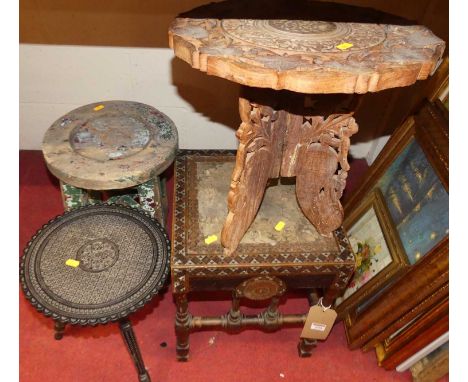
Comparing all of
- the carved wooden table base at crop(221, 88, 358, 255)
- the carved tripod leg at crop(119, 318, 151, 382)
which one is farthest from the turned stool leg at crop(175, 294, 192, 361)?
the carved wooden table base at crop(221, 88, 358, 255)

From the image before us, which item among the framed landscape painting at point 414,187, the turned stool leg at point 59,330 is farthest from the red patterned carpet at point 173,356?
the framed landscape painting at point 414,187

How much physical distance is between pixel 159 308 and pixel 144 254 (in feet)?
2.35

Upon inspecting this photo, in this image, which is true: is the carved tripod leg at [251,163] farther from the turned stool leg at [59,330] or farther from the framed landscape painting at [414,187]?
the turned stool leg at [59,330]

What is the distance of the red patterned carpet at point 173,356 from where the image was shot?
184 centimetres

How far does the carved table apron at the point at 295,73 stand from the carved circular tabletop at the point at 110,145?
1.69 feet

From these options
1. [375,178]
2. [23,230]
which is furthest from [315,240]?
[23,230]

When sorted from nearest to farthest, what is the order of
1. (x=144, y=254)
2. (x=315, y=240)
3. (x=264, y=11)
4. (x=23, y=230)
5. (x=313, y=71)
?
(x=313, y=71)
(x=264, y=11)
(x=144, y=254)
(x=315, y=240)
(x=23, y=230)

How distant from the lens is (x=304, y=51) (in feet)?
3.51

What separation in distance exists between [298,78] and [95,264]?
0.93 metres

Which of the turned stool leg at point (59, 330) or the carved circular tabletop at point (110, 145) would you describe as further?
the turned stool leg at point (59, 330)

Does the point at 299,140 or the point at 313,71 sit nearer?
the point at 313,71

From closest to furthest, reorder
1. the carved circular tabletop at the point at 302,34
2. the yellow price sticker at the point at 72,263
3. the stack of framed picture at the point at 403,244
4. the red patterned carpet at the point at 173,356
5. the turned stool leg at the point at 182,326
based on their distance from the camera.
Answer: the carved circular tabletop at the point at 302,34 → the yellow price sticker at the point at 72,263 → the stack of framed picture at the point at 403,244 → the turned stool leg at the point at 182,326 → the red patterned carpet at the point at 173,356

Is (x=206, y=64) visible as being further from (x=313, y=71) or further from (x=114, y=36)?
(x=114, y=36)

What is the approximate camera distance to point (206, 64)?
105 centimetres
